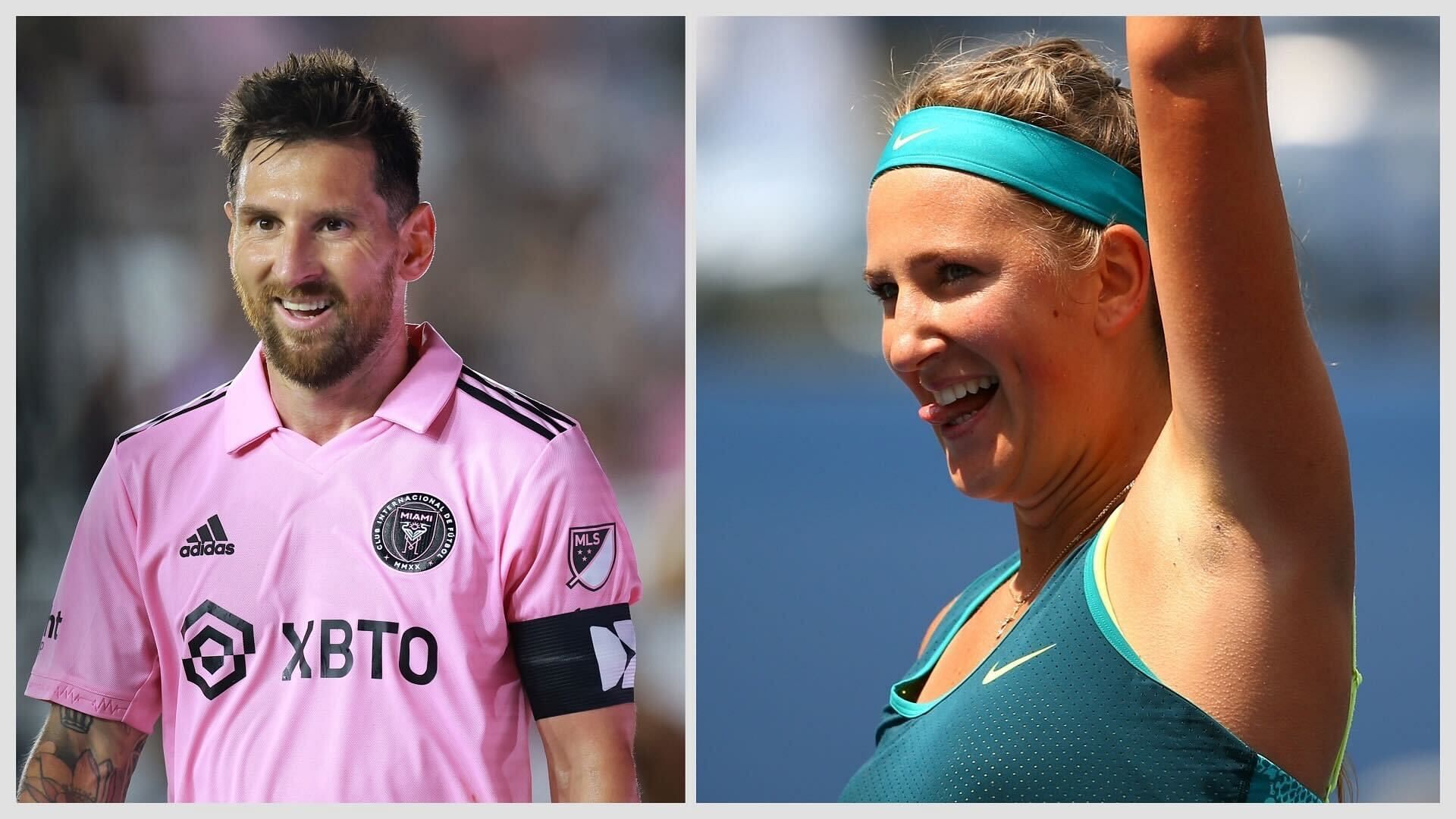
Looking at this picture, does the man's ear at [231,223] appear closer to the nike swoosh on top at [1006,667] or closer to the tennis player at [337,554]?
the tennis player at [337,554]

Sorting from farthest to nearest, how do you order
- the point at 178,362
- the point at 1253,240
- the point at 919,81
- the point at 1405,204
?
the point at 1405,204, the point at 178,362, the point at 919,81, the point at 1253,240

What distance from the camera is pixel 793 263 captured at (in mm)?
2564

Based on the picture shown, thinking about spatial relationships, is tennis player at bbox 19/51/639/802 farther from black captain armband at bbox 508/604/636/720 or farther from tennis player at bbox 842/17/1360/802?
tennis player at bbox 842/17/1360/802

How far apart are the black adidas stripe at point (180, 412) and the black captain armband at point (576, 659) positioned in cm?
58

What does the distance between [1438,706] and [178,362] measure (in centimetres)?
214

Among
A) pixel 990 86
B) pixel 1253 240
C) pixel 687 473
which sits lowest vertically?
pixel 687 473

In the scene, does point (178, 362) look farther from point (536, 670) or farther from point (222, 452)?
point (536, 670)

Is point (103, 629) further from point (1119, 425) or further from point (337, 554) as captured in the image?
point (1119, 425)

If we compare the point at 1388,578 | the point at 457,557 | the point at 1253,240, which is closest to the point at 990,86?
the point at 1253,240

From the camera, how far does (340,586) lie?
Answer: 1.90 m

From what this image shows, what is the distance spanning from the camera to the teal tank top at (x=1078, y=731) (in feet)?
3.99

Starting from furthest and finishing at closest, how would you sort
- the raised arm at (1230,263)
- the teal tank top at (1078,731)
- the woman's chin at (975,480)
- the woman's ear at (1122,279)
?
the woman's chin at (975,480) → the woman's ear at (1122,279) → the teal tank top at (1078,731) → the raised arm at (1230,263)

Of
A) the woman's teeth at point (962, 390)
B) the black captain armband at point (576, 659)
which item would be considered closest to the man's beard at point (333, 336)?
the black captain armband at point (576, 659)

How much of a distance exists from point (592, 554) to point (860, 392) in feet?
2.88
